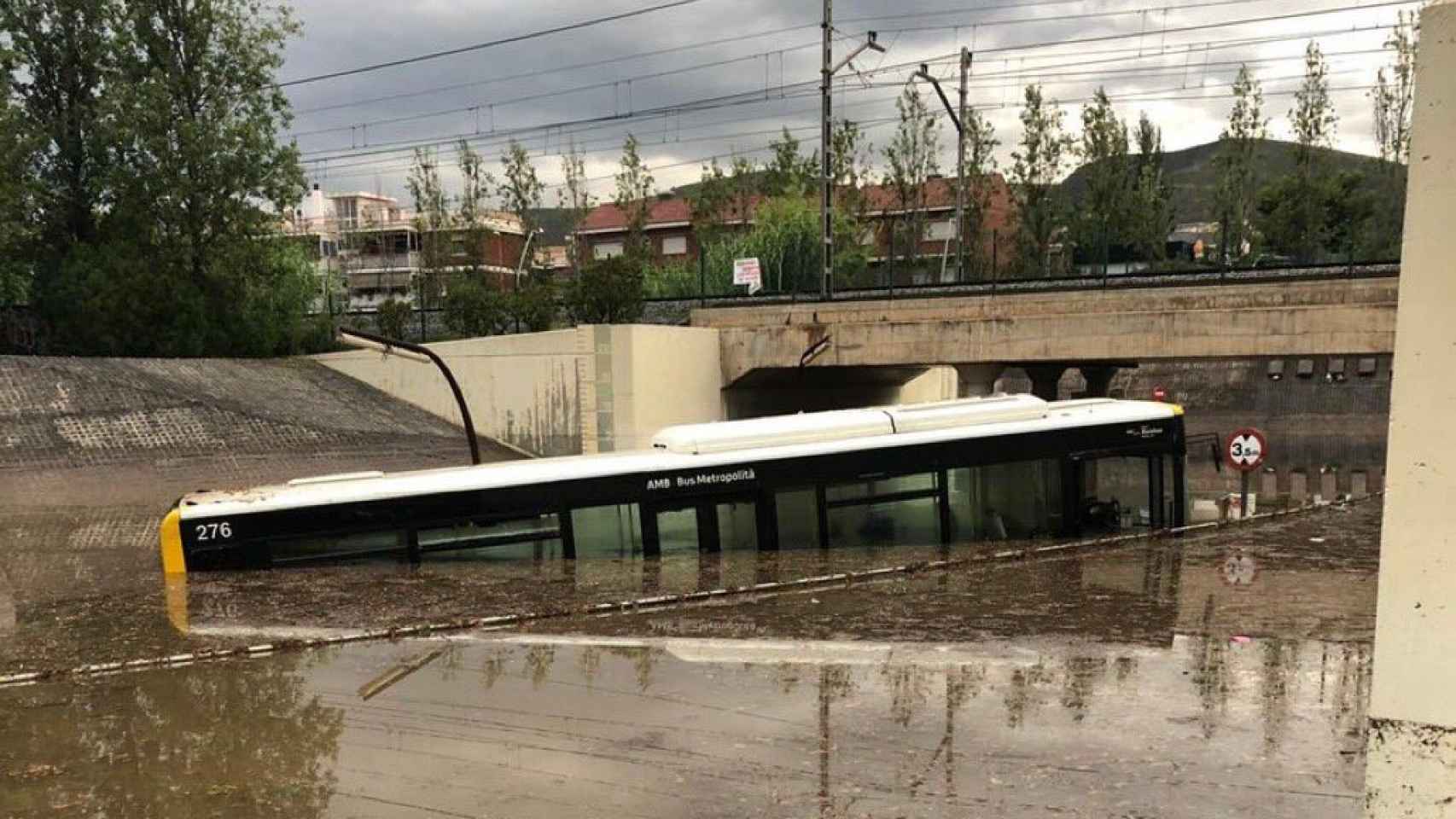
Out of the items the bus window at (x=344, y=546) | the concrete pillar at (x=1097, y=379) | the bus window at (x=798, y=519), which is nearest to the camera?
the bus window at (x=344, y=546)

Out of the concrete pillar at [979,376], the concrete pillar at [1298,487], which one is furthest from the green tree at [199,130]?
the concrete pillar at [1298,487]

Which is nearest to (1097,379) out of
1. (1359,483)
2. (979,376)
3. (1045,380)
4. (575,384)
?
(1045,380)

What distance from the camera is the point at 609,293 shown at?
29859mm

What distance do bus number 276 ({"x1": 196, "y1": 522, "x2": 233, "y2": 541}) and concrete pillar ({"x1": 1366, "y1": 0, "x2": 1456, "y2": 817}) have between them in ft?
38.3

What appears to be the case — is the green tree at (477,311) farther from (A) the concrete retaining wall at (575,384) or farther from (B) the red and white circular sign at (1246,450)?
(B) the red and white circular sign at (1246,450)

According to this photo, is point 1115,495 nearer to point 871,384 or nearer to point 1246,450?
point 1246,450

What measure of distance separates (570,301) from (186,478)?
11.6 metres

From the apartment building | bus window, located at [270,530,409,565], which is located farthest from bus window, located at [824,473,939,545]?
the apartment building

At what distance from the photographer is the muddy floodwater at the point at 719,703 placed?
220 inches

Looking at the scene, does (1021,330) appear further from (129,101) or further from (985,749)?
(129,101)

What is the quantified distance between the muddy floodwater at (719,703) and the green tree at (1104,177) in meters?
38.3

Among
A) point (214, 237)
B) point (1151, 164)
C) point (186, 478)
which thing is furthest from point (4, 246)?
point (1151, 164)

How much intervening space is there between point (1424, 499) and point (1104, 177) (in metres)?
49.0

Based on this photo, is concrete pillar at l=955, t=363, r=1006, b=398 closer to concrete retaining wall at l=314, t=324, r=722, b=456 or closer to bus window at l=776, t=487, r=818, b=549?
concrete retaining wall at l=314, t=324, r=722, b=456
